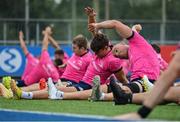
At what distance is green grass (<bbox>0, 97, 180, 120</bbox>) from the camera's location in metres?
9.48

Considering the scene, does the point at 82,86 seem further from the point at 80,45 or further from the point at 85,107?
the point at 85,107

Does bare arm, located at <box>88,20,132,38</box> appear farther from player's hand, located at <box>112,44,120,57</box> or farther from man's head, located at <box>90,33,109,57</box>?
man's head, located at <box>90,33,109,57</box>

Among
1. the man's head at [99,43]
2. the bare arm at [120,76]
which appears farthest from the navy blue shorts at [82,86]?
the man's head at [99,43]

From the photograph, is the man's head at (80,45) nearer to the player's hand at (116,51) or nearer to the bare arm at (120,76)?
the bare arm at (120,76)

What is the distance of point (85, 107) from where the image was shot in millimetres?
10523

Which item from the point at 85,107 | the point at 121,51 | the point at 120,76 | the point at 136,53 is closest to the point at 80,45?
the point at 120,76

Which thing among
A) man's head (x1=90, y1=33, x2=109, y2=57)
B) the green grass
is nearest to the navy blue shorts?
man's head (x1=90, y1=33, x2=109, y2=57)

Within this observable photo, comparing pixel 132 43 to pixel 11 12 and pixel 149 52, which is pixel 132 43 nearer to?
pixel 149 52

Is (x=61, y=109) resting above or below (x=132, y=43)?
below

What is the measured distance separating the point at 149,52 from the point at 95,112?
94.1 inches

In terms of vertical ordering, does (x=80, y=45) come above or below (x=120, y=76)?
above

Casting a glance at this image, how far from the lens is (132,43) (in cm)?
1170

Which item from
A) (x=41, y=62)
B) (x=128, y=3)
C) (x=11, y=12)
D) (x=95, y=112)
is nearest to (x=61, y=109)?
(x=95, y=112)

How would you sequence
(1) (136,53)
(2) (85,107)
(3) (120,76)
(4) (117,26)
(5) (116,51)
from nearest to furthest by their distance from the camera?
(2) (85,107), (4) (117,26), (1) (136,53), (5) (116,51), (3) (120,76)
